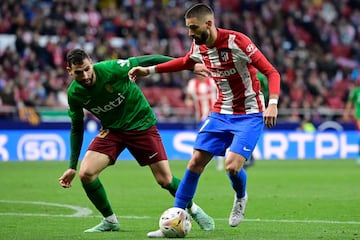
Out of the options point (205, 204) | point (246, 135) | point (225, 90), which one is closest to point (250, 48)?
point (225, 90)

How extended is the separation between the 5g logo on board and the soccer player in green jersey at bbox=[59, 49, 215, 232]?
14.1 m

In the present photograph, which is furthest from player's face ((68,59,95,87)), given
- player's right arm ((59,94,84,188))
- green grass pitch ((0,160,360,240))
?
green grass pitch ((0,160,360,240))

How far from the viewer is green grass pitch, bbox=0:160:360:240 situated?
9031mm

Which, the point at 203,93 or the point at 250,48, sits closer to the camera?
the point at 250,48

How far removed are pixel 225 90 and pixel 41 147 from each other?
588 inches

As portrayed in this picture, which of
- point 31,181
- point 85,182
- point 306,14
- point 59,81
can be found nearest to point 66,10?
point 59,81

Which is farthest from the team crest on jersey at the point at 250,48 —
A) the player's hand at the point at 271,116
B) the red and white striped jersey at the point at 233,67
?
the player's hand at the point at 271,116

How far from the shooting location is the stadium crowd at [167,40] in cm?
2606

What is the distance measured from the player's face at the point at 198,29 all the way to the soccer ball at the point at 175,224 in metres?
1.67

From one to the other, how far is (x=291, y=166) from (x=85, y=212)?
1122cm

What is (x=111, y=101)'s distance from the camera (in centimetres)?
914

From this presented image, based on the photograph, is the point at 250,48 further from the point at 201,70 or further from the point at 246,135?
the point at 246,135

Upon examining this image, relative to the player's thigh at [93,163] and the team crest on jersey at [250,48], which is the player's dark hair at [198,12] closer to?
the team crest on jersey at [250,48]

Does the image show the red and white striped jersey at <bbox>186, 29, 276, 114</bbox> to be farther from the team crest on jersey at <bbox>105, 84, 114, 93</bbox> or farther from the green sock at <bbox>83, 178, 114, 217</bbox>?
the green sock at <bbox>83, 178, 114, 217</bbox>
